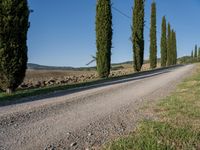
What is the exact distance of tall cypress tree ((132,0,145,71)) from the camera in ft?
145

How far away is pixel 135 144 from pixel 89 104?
541 cm

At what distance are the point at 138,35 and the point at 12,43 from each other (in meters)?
28.6

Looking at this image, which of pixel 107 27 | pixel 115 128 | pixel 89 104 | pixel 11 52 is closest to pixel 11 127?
pixel 115 128

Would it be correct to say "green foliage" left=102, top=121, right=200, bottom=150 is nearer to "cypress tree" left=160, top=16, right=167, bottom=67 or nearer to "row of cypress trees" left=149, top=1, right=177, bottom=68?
"row of cypress trees" left=149, top=1, right=177, bottom=68

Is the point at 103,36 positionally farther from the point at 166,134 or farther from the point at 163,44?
the point at 163,44

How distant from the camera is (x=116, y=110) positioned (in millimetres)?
9578

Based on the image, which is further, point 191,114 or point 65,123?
point 191,114

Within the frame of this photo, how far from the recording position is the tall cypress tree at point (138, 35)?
44.2m

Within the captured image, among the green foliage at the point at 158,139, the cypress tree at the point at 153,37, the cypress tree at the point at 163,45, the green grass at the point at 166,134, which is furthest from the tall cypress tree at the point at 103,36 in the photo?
the cypress tree at the point at 163,45

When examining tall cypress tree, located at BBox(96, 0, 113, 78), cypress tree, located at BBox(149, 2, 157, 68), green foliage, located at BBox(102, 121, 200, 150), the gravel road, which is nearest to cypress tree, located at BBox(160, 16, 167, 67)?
cypress tree, located at BBox(149, 2, 157, 68)

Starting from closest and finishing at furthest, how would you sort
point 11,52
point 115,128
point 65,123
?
point 115,128 < point 65,123 < point 11,52

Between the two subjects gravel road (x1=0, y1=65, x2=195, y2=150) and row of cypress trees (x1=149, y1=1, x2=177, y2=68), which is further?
row of cypress trees (x1=149, y1=1, x2=177, y2=68)

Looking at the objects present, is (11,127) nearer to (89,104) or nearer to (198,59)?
(89,104)

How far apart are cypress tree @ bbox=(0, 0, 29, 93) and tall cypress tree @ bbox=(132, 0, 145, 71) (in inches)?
1061
